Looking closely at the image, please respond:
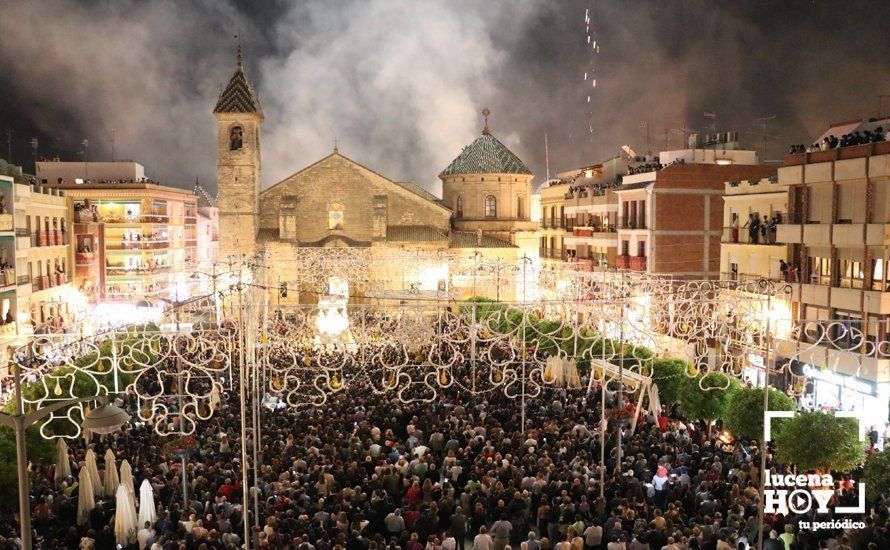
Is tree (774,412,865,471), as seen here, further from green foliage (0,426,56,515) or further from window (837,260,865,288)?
green foliage (0,426,56,515)

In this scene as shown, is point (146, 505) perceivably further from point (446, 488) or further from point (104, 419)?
point (446, 488)

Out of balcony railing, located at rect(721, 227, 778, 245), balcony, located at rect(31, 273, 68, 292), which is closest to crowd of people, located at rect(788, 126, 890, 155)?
balcony railing, located at rect(721, 227, 778, 245)

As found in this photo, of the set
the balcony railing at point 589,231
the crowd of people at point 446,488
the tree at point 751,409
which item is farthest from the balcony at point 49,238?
the tree at point 751,409

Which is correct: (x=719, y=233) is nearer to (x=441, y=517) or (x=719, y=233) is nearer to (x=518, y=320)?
(x=518, y=320)

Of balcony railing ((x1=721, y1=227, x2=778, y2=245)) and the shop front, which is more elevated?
balcony railing ((x1=721, y1=227, x2=778, y2=245))

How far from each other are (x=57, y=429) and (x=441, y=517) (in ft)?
27.1

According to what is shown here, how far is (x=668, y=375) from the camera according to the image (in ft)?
65.7

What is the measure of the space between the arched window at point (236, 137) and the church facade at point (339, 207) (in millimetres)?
61

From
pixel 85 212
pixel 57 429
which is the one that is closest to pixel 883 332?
pixel 57 429

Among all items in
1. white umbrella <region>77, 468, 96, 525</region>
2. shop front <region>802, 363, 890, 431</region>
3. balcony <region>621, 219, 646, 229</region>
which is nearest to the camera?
white umbrella <region>77, 468, 96, 525</region>

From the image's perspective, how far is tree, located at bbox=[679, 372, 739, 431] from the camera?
1842 cm

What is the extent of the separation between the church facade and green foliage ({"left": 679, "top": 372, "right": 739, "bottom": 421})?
27724 millimetres

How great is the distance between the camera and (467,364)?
1051 inches

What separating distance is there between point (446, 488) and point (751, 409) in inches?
281
